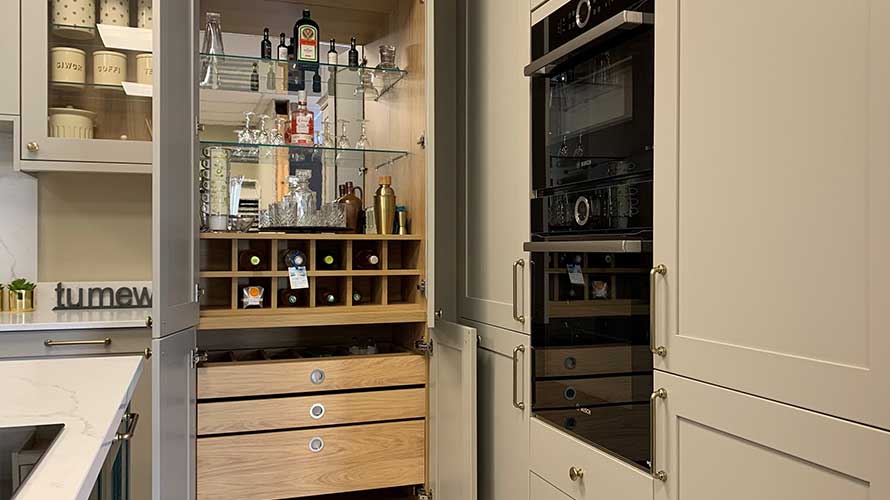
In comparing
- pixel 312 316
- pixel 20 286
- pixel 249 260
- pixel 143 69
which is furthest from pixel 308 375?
pixel 143 69

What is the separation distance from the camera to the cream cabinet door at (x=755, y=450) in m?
0.92

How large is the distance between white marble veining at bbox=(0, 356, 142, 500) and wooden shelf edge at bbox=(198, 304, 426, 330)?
0.62 metres

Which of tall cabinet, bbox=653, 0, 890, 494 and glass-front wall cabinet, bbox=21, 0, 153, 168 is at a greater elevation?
glass-front wall cabinet, bbox=21, 0, 153, 168

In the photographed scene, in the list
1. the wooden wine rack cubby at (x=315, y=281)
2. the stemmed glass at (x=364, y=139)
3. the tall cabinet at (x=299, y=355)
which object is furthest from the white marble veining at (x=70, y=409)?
the stemmed glass at (x=364, y=139)

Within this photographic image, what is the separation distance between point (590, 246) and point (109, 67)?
183 centimetres

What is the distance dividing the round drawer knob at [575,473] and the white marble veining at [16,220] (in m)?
2.06

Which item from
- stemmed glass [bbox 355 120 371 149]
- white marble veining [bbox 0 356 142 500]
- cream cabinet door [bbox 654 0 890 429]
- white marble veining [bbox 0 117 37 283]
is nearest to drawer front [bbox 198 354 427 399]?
white marble veining [bbox 0 356 142 500]

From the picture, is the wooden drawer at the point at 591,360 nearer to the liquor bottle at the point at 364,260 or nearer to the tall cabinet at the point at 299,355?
the tall cabinet at the point at 299,355

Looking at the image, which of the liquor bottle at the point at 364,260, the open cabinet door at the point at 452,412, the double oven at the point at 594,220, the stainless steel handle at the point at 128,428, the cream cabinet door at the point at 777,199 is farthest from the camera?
the liquor bottle at the point at 364,260

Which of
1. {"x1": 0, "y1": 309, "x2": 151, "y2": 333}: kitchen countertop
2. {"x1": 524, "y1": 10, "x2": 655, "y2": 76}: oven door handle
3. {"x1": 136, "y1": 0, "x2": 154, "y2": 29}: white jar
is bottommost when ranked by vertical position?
{"x1": 0, "y1": 309, "x2": 151, "y2": 333}: kitchen countertop

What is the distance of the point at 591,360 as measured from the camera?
63.3 inches

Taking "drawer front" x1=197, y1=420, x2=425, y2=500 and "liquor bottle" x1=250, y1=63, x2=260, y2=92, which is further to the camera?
"liquor bottle" x1=250, y1=63, x2=260, y2=92

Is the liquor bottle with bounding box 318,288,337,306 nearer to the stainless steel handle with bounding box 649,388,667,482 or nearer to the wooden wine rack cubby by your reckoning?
the wooden wine rack cubby

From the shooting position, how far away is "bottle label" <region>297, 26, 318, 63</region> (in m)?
2.46
